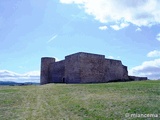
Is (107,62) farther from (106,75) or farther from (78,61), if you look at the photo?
(78,61)

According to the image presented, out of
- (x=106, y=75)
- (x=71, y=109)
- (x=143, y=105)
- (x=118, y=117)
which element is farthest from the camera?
(x=106, y=75)

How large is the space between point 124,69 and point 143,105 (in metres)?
32.1

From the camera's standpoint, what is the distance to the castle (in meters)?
33.7

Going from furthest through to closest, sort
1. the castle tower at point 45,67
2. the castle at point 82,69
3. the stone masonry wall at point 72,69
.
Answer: the castle tower at point 45,67 → the castle at point 82,69 → the stone masonry wall at point 72,69

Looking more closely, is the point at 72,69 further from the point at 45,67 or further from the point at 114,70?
the point at 45,67

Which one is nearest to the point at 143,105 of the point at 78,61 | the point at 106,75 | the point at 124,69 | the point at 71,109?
the point at 71,109

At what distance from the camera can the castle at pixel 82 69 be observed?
3366 centimetres

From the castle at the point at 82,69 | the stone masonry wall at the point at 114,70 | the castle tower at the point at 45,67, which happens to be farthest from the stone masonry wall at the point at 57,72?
the stone masonry wall at the point at 114,70

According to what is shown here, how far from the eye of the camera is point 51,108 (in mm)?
14117

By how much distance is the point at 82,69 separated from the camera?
3362 centimetres

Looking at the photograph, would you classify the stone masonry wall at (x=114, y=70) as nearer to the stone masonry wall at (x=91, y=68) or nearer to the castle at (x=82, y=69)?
the castle at (x=82, y=69)

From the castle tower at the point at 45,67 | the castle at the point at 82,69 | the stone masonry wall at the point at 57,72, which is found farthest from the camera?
the castle tower at the point at 45,67

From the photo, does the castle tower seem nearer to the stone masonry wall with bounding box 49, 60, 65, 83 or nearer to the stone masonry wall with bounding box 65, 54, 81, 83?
the stone masonry wall with bounding box 49, 60, 65, 83

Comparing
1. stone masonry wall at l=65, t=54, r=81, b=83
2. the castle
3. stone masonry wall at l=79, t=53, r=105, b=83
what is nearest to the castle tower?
the castle
